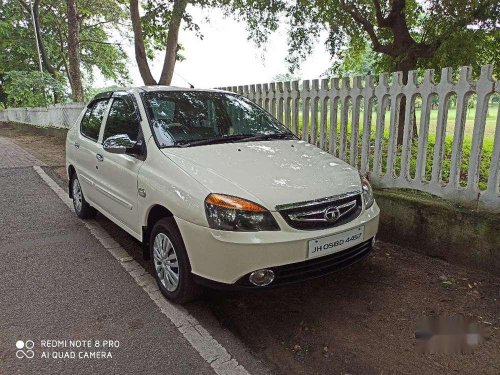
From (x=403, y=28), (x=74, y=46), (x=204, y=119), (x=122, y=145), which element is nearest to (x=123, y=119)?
(x=122, y=145)

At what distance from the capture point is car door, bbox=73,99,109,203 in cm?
436

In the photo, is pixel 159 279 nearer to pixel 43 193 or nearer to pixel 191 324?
pixel 191 324

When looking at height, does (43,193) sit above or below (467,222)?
below

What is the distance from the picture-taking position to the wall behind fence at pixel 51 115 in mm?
13633

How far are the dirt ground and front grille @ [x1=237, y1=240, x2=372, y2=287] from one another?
306mm

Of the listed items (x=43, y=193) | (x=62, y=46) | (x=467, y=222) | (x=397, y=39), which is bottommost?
(x=43, y=193)

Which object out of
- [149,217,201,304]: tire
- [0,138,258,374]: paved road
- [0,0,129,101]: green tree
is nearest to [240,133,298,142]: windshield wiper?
[149,217,201,304]: tire

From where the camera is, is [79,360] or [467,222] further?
[467,222]

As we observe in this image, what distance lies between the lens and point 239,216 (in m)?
2.54

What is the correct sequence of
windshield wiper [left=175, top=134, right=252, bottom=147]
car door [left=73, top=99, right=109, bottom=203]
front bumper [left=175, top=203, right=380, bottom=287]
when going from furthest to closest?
car door [left=73, top=99, right=109, bottom=203] < windshield wiper [left=175, top=134, right=252, bottom=147] < front bumper [left=175, top=203, right=380, bottom=287]

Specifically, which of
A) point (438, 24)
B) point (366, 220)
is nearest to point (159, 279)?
point (366, 220)

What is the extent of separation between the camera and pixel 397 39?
836 centimetres

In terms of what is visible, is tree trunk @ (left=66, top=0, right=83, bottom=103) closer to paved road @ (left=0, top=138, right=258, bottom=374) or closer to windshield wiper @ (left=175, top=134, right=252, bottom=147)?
paved road @ (left=0, top=138, right=258, bottom=374)

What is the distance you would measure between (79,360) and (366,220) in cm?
221
